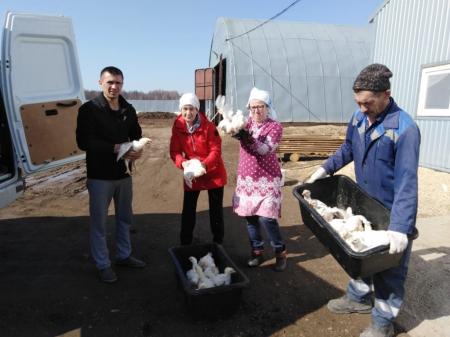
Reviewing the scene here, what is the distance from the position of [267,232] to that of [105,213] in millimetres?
1674

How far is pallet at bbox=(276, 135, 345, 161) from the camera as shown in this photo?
10039mm

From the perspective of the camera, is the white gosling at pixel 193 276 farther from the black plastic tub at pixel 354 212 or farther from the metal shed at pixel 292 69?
the metal shed at pixel 292 69

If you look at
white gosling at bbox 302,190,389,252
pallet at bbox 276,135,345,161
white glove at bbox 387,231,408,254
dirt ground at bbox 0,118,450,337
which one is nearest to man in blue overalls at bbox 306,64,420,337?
white glove at bbox 387,231,408,254

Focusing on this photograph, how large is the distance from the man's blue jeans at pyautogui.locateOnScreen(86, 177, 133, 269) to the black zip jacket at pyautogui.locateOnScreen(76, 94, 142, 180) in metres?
0.10

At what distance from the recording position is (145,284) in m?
3.57

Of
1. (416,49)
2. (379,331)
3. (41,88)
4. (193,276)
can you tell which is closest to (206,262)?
(193,276)

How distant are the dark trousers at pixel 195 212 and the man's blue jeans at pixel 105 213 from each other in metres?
0.63

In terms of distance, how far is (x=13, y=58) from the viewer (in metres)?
3.30

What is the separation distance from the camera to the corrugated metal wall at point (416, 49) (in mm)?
7727

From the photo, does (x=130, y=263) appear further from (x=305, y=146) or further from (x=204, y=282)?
(x=305, y=146)

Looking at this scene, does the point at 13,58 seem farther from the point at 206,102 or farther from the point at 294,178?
the point at 206,102

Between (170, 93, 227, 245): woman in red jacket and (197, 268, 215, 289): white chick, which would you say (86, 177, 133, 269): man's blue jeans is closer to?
(170, 93, 227, 245): woman in red jacket

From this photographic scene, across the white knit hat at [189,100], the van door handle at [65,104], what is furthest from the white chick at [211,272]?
the van door handle at [65,104]

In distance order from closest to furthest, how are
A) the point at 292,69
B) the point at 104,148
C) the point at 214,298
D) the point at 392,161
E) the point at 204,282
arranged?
the point at 392,161 → the point at 214,298 → the point at 204,282 → the point at 104,148 → the point at 292,69
